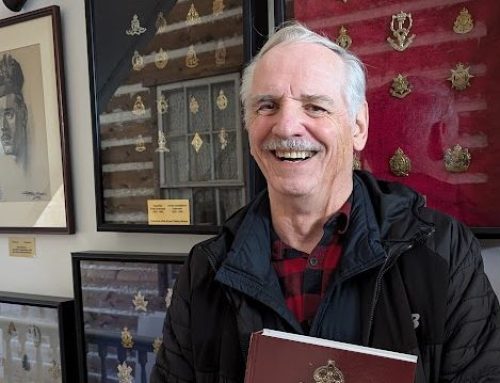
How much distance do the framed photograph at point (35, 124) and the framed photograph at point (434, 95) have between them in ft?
2.04

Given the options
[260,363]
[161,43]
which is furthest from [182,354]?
[161,43]

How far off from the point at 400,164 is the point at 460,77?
15 cm

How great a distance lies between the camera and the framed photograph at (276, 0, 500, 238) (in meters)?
0.75

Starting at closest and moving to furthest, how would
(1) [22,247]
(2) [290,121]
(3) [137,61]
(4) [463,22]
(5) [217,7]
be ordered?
(2) [290,121] → (4) [463,22] → (5) [217,7] → (3) [137,61] → (1) [22,247]

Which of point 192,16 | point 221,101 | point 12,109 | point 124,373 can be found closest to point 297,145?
point 221,101

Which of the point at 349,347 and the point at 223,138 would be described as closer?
the point at 349,347

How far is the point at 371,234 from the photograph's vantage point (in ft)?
2.14

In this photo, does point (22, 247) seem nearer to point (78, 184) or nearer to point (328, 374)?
point (78, 184)

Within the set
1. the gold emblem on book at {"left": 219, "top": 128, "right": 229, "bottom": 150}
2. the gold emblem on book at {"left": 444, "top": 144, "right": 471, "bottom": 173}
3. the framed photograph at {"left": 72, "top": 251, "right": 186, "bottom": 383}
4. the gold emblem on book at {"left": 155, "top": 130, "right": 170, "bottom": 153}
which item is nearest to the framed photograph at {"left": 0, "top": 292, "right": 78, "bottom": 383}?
the framed photograph at {"left": 72, "top": 251, "right": 186, "bottom": 383}

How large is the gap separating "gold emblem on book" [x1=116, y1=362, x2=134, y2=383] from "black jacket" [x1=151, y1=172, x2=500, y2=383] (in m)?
0.42

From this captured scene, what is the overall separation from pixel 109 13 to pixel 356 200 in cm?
66

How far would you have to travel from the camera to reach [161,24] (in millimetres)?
1001

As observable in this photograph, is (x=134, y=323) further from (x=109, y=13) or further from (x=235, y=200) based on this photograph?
(x=109, y=13)

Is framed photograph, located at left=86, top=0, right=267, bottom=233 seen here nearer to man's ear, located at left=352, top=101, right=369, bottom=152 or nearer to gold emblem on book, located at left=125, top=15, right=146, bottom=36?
gold emblem on book, located at left=125, top=15, right=146, bottom=36
